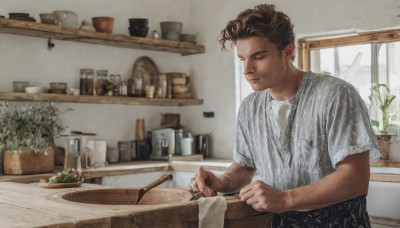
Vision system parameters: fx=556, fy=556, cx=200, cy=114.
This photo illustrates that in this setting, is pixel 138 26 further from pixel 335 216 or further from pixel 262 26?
pixel 335 216

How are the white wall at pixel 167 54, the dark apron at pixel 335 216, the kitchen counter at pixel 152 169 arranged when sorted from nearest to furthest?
the dark apron at pixel 335 216, the kitchen counter at pixel 152 169, the white wall at pixel 167 54

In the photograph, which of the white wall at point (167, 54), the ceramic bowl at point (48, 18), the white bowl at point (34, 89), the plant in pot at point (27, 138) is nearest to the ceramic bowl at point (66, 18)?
the ceramic bowl at point (48, 18)

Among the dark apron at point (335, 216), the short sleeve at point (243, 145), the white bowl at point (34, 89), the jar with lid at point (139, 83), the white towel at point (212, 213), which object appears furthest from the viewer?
the jar with lid at point (139, 83)

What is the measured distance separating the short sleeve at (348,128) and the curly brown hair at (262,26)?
0.31m

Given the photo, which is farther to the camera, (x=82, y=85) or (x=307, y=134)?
(x=82, y=85)

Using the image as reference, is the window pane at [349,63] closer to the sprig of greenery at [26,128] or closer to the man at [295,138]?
the sprig of greenery at [26,128]

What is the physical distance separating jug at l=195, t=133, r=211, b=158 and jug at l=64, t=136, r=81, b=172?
145cm

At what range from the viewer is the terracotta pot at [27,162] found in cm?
407

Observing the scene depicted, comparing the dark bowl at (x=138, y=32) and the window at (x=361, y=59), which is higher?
the dark bowl at (x=138, y=32)

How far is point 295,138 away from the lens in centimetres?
209

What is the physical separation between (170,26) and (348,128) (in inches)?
151

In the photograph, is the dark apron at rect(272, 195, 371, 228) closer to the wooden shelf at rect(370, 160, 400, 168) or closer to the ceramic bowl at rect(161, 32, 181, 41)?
the wooden shelf at rect(370, 160, 400, 168)

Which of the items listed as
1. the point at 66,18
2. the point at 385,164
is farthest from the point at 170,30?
the point at 385,164

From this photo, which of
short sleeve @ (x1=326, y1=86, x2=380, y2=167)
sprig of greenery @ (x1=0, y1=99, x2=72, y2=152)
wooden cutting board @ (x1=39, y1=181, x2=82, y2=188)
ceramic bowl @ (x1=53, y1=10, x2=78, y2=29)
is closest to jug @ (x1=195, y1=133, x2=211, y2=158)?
ceramic bowl @ (x1=53, y1=10, x2=78, y2=29)
